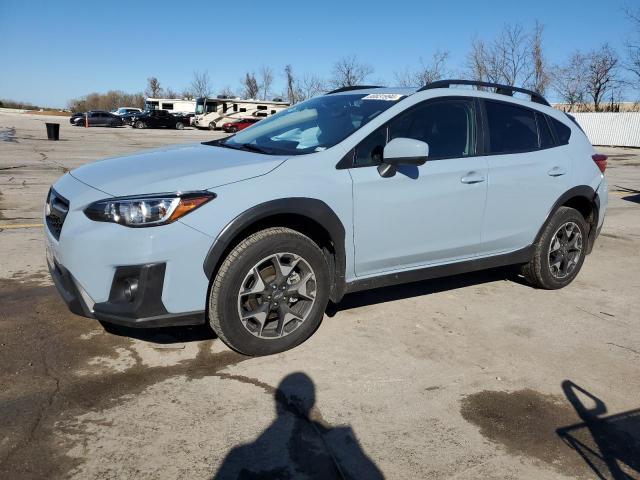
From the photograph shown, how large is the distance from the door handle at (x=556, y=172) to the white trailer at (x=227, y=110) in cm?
4144

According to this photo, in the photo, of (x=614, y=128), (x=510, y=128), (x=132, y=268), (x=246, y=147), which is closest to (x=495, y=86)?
(x=510, y=128)

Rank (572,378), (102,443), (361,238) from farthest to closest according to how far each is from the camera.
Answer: (361,238) < (572,378) < (102,443)

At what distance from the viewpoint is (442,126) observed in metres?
4.03

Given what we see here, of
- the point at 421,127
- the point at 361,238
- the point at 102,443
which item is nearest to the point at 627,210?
the point at 421,127

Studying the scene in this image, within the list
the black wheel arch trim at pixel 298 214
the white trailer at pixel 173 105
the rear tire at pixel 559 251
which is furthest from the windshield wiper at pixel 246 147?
the white trailer at pixel 173 105

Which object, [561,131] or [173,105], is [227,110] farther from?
[561,131]

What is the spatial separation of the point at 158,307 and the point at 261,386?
2.39 ft

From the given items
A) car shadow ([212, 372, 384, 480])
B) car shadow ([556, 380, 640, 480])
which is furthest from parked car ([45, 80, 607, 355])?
car shadow ([556, 380, 640, 480])

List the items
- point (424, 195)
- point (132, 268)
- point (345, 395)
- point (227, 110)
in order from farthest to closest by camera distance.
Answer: point (227, 110)
point (424, 195)
point (345, 395)
point (132, 268)

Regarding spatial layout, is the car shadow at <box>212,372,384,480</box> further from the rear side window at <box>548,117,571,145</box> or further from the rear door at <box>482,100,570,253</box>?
the rear side window at <box>548,117,571,145</box>

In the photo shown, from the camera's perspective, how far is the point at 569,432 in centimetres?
273

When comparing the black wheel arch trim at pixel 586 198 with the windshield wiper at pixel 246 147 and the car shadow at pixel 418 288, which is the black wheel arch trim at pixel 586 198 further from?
the windshield wiper at pixel 246 147

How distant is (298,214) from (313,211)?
0.32ft

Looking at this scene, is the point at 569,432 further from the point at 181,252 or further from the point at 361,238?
the point at 181,252
